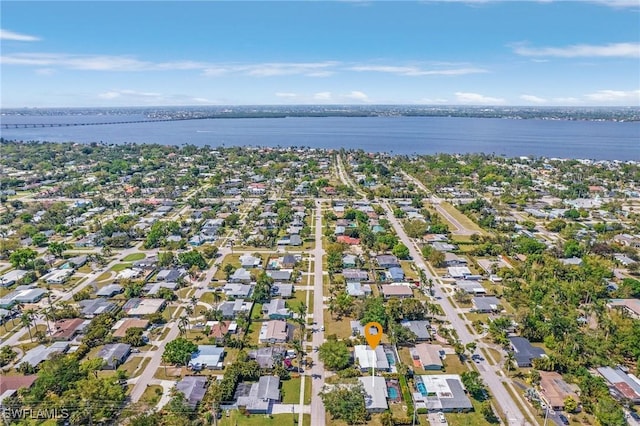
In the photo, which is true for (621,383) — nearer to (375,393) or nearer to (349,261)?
(375,393)

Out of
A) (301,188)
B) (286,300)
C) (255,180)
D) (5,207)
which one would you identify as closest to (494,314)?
(286,300)

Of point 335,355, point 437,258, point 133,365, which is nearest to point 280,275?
point 335,355

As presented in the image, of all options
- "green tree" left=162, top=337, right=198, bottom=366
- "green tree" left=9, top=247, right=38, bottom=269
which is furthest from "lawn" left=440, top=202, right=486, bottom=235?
"green tree" left=9, top=247, right=38, bottom=269

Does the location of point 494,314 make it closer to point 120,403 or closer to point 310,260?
point 310,260

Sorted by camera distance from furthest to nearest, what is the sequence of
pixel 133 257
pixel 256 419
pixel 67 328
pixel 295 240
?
1. pixel 295 240
2. pixel 133 257
3. pixel 67 328
4. pixel 256 419

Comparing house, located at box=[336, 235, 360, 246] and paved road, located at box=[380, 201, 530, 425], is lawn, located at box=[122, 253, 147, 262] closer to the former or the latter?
house, located at box=[336, 235, 360, 246]

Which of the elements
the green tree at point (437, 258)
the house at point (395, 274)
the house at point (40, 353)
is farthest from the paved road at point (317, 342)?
the house at point (40, 353)

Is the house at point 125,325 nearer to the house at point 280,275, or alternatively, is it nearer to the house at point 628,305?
the house at point 280,275
